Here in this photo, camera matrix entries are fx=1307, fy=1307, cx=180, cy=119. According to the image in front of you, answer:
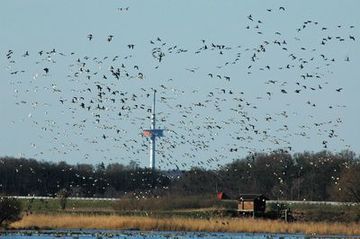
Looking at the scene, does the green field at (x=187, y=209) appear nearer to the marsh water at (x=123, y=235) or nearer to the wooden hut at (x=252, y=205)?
the wooden hut at (x=252, y=205)

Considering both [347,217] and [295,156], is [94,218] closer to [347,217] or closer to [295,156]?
[347,217]

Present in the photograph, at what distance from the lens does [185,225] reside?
96.4 metres

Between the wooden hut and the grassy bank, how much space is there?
1478cm

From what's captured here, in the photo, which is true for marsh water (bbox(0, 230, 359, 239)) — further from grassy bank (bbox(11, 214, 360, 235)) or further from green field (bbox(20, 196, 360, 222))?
green field (bbox(20, 196, 360, 222))

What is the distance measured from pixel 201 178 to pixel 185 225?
62417 mm

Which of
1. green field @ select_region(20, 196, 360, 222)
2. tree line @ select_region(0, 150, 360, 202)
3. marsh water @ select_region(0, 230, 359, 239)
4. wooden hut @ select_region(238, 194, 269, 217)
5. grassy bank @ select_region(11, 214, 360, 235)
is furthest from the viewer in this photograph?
tree line @ select_region(0, 150, 360, 202)

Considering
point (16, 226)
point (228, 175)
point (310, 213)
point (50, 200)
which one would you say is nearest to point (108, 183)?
point (228, 175)

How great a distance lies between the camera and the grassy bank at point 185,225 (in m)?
95.1

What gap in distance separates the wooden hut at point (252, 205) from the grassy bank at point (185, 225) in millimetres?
14778

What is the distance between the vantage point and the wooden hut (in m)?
116

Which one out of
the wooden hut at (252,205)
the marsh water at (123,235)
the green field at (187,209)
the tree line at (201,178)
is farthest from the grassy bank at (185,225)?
the tree line at (201,178)

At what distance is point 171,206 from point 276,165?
44.6m

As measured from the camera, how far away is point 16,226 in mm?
96000

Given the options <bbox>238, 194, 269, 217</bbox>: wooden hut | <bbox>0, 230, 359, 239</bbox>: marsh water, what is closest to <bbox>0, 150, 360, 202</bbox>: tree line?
<bbox>238, 194, 269, 217</bbox>: wooden hut
